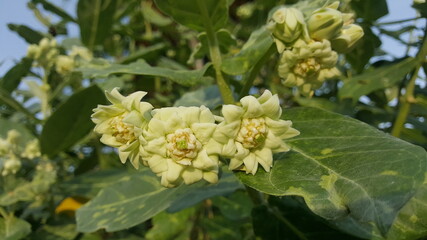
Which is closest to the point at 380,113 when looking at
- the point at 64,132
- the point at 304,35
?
the point at 304,35

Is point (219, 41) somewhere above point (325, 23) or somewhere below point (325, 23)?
below

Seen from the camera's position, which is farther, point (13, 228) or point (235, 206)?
point (235, 206)

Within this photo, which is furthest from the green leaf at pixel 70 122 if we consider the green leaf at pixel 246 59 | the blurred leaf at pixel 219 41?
the green leaf at pixel 246 59

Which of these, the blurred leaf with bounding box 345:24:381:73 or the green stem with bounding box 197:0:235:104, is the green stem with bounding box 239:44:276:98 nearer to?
the green stem with bounding box 197:0:235:104

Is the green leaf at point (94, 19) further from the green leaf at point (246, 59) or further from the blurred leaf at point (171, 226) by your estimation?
the green leaf at point (246, 59)

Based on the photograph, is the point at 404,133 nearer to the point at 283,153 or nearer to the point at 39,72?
the point at 283,153

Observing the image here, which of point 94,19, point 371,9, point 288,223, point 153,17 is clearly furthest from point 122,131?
point 153,17

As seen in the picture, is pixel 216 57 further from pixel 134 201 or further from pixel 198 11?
pixel 134 201
